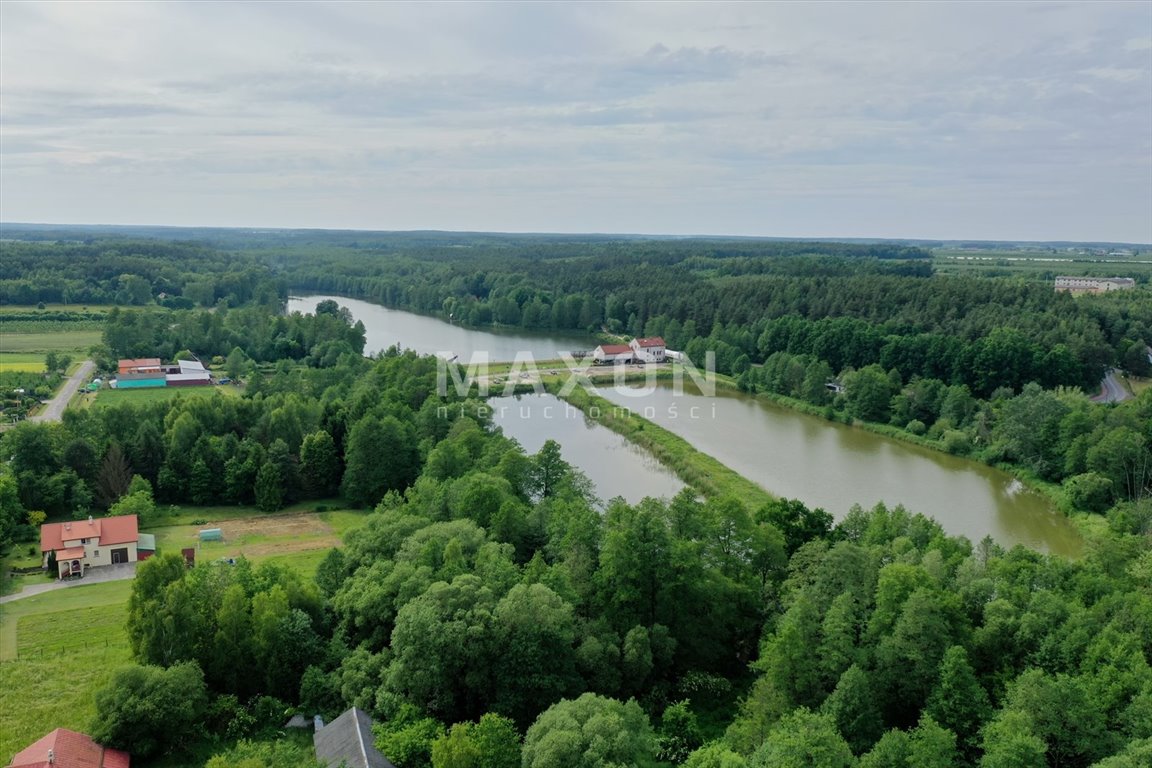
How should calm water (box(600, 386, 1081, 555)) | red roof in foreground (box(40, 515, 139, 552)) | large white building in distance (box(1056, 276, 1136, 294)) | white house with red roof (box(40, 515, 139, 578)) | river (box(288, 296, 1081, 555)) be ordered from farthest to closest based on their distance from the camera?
large white building in distance (box(1056, 276, 1136, 294)) → river (box(288, 296, 1081, 555)) → calm water (box(600, 386, 1081, 555)) → red roof in foreground (box(40, 515, 139, 552)) → white house with red roof (box(40, 515, 139, 578))

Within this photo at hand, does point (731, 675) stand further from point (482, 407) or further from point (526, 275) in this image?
point (526, 275)

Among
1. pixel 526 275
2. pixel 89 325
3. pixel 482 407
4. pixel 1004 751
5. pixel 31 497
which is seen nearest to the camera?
pixel 1004 751

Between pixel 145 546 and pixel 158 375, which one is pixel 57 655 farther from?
pixel 158 375

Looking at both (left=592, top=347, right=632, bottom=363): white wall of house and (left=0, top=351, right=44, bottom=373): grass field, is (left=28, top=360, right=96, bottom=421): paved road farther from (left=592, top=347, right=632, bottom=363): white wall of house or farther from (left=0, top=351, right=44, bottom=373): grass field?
(left=592, top=347, right=632, bottom=363): white wall of house

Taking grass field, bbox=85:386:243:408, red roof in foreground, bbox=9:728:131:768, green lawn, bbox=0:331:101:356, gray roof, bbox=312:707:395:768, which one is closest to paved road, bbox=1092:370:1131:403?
gray roof, bbox=312:707:395:768

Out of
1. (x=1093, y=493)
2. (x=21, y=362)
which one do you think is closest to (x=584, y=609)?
(x=1093, y=493)

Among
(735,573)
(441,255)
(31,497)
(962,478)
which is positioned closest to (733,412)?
(962,478)
